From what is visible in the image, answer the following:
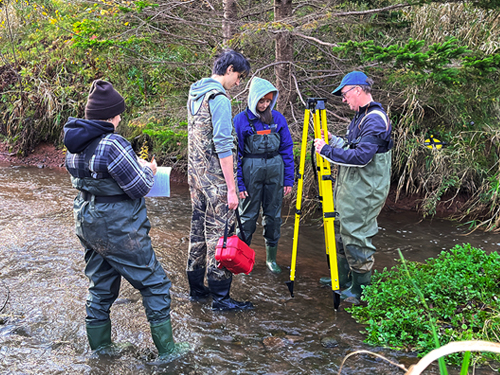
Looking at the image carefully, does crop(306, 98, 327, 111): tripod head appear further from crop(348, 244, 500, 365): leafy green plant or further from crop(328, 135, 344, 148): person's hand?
crop(348, 244, 500, 365): leafy green plant

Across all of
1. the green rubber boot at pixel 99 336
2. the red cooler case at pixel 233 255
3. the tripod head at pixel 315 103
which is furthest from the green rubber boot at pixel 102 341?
the tripod head at pixel 315 103

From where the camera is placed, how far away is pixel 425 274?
386cm

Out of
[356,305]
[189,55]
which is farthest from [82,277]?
[189,55]

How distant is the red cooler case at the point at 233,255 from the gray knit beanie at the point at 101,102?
1502 mm

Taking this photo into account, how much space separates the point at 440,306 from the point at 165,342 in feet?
7.93

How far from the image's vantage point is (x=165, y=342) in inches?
116

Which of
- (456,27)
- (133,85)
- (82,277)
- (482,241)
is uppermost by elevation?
(456,27)

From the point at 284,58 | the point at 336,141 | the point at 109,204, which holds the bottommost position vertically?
the point at 109,204

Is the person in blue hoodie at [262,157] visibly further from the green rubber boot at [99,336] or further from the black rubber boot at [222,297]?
the green rubber boot at [99,336]

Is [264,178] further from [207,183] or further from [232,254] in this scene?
[232,254]

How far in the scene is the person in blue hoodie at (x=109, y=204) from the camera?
8.50 ft

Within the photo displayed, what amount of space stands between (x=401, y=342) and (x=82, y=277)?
10.8 feet

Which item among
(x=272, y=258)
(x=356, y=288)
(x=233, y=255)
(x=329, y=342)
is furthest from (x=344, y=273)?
(x=233, y=255)

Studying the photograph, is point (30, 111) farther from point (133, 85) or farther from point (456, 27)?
point (456, 27)
